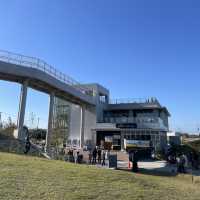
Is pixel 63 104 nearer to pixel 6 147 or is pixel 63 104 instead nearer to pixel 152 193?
pixel 6 147

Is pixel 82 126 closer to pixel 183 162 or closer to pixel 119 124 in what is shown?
pixel 119 124

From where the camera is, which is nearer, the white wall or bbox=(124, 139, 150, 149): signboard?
bbox=(124, 139, 150, 149): signboard

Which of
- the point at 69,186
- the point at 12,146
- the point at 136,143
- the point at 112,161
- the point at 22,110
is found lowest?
the point at 69,186

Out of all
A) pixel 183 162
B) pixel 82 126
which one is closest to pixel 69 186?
pixel 183 162

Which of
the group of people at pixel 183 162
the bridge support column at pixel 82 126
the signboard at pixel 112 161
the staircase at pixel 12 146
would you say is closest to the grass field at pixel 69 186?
the signboard at pixel 112 161

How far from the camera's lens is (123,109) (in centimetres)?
4612

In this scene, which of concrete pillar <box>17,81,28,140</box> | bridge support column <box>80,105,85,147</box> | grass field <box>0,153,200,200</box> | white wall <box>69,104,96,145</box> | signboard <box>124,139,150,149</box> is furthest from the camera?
white wall <box>69,104,96,145</box>

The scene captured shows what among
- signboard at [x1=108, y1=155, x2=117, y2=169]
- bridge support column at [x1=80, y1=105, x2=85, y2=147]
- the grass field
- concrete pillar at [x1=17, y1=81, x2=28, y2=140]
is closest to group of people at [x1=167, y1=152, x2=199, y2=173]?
signboard at [x1=108, y1=155, x2=117, y2=169]

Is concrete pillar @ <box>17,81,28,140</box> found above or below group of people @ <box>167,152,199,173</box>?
above

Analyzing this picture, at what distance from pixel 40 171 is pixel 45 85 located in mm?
17671

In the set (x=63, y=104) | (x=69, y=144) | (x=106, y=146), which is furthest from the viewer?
(x=63, y=104)

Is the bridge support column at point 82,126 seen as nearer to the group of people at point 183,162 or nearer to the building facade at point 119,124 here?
the building facade at point 119,124

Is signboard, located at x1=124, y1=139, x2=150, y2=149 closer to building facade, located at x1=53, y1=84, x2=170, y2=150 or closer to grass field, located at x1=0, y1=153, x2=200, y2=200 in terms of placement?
building facade, located at x1=53, y1=84, x2=170, y2=150

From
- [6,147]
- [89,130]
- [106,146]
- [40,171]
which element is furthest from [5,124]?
[40,171]
